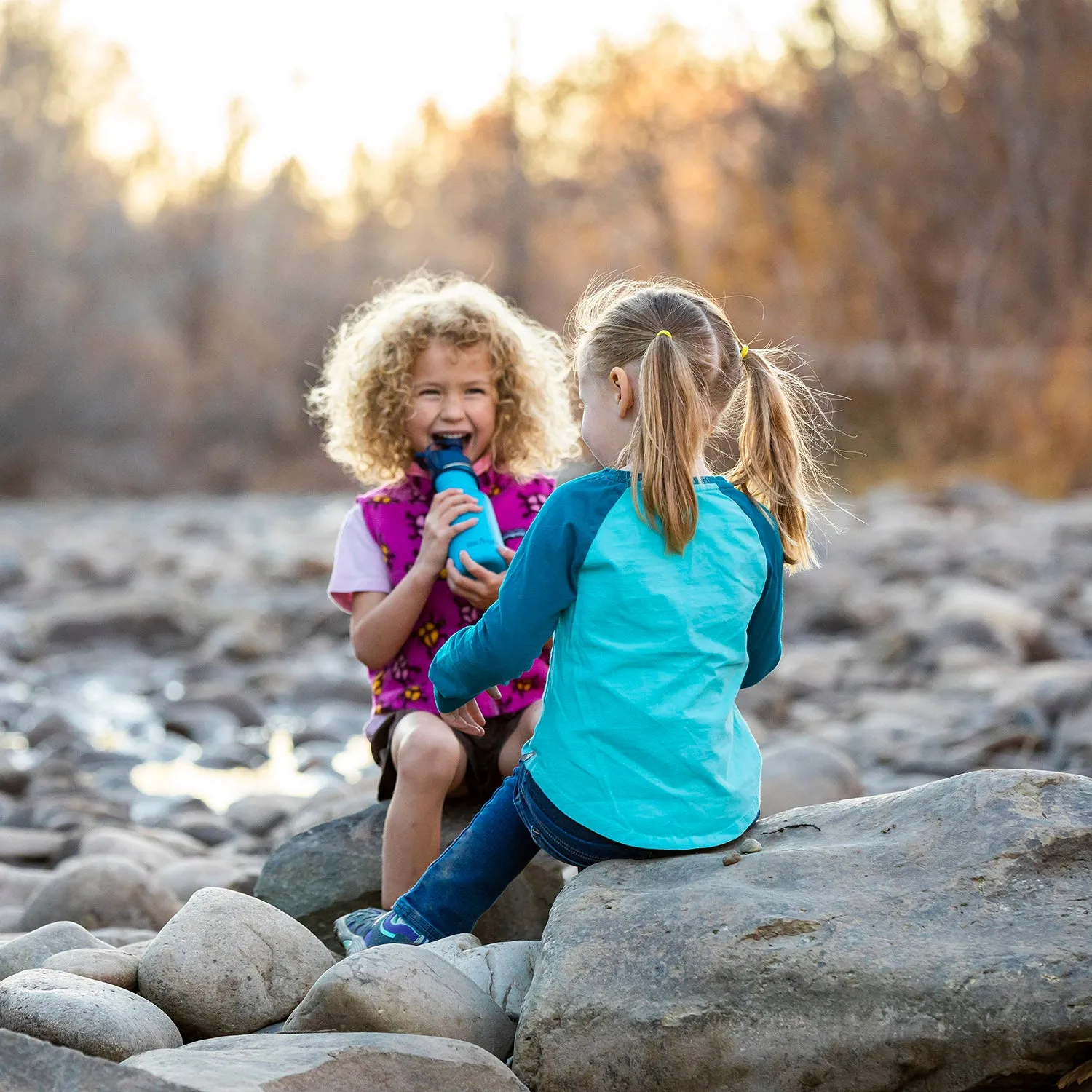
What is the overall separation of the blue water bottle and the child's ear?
1.68 feet

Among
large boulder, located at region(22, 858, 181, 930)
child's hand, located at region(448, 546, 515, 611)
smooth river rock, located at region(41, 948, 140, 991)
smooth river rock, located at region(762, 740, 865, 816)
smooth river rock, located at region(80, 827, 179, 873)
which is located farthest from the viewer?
smooth river rock, located at region(80, 827, 179, 873)

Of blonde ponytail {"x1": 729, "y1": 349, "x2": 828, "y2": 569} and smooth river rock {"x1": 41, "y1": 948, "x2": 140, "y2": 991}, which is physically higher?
blonde ponytail {"x1": 729, "y1": 349, "x2": 828, "y2": 569}

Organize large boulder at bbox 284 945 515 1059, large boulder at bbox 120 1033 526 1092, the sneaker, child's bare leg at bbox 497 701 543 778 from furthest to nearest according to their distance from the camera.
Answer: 1. child's bare leg at bbox 497 701 543 778
2. the sneaker
3. large boulder at bbox 284 945 515 1059
4. large boulder at bbox 120 1033 526 1092

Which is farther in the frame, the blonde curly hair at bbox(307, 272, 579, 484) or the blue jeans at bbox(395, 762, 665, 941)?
the blonde curly hair at bbox(307, 272, 579, 484)

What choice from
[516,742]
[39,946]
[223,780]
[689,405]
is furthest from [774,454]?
[223,780]

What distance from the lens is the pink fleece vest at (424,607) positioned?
9.80ft

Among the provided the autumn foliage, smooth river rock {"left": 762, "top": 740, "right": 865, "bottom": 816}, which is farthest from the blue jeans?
the autumn foliage

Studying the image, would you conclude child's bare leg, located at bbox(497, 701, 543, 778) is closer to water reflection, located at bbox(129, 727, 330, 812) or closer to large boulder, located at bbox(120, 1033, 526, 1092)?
large boulder, located at bbox(120, 1033, 526, 1092)

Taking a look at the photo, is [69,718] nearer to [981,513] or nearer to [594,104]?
[981,513]

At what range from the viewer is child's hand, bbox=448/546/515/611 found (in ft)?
8.98

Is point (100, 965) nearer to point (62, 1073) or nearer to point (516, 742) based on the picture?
point (62, 1073)

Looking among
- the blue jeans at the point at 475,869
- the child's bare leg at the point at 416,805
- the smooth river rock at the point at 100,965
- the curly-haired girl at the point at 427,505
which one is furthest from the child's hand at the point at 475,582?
the smooth river rock at the point at 100,965

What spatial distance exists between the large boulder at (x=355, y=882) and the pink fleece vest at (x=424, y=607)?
0.78ft

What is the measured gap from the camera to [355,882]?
2.95m
